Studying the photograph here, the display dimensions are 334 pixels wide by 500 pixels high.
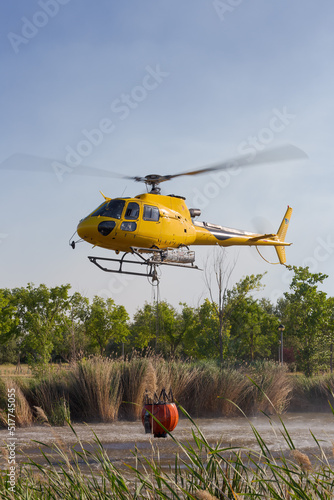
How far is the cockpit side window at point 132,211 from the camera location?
40.5 feet

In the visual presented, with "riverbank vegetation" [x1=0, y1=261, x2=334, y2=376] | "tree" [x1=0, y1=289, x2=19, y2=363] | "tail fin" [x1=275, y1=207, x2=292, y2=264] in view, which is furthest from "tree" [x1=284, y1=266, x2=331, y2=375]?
"tree" [x1=0, y1=289, x2=19, y2=363]

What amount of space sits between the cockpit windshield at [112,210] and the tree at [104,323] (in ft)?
98.6

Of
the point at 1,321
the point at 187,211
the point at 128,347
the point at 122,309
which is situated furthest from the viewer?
the point at 128,347

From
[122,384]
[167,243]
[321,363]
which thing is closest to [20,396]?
[122,384]

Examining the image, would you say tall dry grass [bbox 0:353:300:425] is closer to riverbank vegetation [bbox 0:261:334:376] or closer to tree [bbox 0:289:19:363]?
riverbank vegetation [bbox 0:261:334:376]

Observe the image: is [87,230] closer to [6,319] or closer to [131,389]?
[131,389]

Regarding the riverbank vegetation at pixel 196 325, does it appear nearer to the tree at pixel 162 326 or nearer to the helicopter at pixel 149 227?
the tree at pixel 162 326

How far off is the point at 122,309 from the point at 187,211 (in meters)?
29.8

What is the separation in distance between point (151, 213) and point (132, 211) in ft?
1.89

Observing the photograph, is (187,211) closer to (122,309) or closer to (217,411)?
(217,411)

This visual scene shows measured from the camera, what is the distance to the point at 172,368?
47.3ft

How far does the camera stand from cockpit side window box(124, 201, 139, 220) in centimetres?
1235

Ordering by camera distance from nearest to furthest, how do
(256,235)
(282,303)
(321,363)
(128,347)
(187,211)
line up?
(187,211) < (256,235) < (321,363) < (128,347) < (282,303)

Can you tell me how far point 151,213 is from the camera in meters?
12.8
